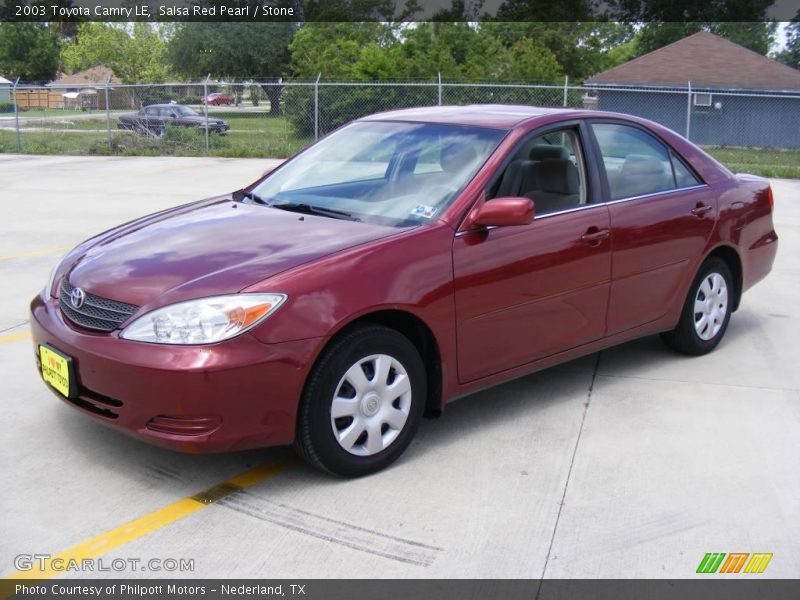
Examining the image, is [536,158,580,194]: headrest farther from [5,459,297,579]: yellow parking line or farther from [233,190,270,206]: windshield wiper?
[5,459,297,579]: yellow parking line

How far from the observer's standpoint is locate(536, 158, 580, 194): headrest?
4934 millimetres

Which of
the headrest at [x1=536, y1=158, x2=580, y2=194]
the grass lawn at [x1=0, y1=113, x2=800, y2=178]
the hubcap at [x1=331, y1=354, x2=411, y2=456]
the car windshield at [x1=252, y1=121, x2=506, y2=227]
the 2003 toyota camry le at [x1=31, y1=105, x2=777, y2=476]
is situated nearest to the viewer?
the 2003 toyota camry le at [x1=31, y1=105, x2=777, y2=476]

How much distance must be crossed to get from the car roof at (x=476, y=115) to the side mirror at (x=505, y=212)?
2.21 ft

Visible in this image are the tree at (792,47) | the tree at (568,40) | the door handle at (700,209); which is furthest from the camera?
the tree at (792,47)

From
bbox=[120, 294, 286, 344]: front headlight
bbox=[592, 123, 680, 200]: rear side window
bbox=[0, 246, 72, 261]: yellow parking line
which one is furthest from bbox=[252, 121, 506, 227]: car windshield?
bbox=[0, 246, 72, 261]: yellow parking line

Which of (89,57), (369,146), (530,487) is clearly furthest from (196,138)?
(89,57)

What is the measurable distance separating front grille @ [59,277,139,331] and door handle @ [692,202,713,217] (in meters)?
3.46

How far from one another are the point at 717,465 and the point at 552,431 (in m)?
0.82

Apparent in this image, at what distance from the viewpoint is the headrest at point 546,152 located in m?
4.95

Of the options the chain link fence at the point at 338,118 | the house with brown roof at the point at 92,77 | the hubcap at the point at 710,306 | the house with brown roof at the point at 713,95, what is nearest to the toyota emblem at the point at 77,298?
the hubcap at the point at 710,306

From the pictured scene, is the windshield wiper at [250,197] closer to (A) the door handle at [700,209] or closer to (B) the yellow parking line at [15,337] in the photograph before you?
(B) the yellow parking line at [15,337]
